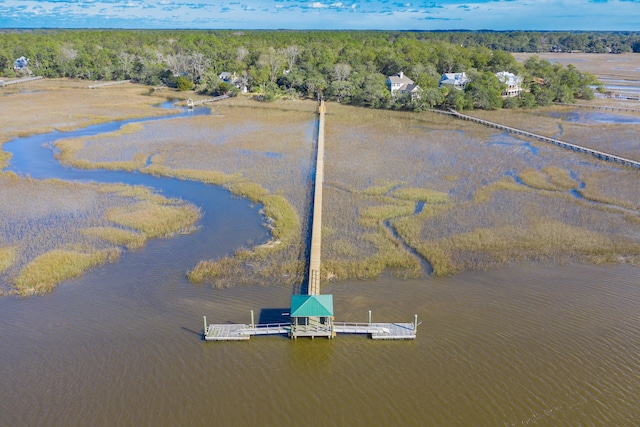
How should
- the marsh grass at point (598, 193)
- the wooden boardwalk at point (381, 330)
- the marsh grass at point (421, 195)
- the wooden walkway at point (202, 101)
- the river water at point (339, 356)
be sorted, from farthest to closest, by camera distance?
the wooden walkway at point (202, 101), the marsh grass at point (421, 195), the marsh grass at point (598, 193), the wooden boardwalk at point (381, 330), the river water at point (339, 356)

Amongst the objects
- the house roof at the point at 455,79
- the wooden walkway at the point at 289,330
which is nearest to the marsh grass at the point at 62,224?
the wooden walkway at the point at 289,330

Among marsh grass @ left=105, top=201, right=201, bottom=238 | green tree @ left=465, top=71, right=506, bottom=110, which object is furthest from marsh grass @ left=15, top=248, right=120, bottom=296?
green tree @ left=465, top=71, right=506, bottom=110

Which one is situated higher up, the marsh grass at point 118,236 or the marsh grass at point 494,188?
the marsh grass at point 494,188

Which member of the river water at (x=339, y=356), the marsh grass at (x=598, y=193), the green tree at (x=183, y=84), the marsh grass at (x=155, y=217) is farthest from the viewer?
the green tree at (x=183, y=84)

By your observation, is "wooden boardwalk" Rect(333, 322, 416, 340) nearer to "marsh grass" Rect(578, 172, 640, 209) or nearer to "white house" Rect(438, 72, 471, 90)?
"marsh grass" Rect(578, 172, 640, 209)

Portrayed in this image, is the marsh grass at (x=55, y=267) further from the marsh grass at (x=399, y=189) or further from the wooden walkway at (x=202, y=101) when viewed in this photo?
the wooden walkway at (x=202, y=101)

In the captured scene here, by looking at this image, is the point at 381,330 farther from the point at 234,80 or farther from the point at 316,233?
the point at 234,80

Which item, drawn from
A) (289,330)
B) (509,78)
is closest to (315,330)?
(289,330)
